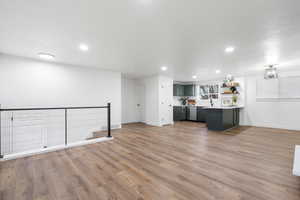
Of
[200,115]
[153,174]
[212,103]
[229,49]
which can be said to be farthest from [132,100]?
[153,174]

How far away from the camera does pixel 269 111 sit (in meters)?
5.85

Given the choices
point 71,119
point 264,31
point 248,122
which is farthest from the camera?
point 248,122

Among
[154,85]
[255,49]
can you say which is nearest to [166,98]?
[154,85]

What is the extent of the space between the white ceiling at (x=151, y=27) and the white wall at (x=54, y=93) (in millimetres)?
700

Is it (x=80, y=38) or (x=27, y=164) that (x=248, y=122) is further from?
(x=27, y=164)

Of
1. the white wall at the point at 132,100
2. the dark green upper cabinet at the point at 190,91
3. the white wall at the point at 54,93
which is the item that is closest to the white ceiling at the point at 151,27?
the white wall at the point at 54,93

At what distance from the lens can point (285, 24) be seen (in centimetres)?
210

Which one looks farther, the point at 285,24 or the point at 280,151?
the point at 280,151

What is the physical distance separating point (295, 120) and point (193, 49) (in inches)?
224

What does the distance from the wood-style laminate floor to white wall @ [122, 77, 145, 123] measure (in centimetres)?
376

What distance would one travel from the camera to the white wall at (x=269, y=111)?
17.6ft

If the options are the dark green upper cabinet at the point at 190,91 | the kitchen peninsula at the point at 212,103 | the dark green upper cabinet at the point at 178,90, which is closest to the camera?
the kitchen peninsula at the point at 212,103

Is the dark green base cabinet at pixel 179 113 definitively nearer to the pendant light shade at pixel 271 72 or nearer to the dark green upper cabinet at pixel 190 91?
the dark green upper cabinet at pixel 190 91

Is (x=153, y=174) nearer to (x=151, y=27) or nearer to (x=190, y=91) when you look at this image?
(x=151, y=27)
